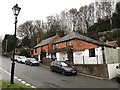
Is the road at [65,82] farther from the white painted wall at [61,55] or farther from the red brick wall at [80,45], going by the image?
the red brick wall at [80,45]

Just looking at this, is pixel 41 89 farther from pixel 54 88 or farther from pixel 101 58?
pixel 101 58

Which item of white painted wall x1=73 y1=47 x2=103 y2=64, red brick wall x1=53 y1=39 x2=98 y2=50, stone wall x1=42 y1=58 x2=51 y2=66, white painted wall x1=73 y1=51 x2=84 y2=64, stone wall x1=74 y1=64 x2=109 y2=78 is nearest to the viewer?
stone wall x1=74 y1=64 x2=109 y2=78

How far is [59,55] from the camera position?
43719 mm

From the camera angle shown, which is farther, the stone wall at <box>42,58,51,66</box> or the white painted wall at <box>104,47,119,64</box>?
the stone wall at <box>42,58,51,66</box>

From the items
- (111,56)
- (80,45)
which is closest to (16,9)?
(111,56)

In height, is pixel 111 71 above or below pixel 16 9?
below

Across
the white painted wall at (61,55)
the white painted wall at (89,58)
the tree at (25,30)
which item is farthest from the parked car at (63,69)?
the tree at (25,30)

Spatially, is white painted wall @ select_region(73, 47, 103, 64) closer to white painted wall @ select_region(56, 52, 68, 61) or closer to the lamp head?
white painted wall @ select_region(56, 52, 68, 61)

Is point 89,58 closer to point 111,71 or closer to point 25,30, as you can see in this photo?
point 111,71

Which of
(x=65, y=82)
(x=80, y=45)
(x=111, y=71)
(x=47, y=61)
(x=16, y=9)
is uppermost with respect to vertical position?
(x=16, y=9)

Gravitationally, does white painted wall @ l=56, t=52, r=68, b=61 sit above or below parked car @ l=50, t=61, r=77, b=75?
above

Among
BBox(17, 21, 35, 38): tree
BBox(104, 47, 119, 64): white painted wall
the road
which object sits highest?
BBox(17, 21, 35, 38): tree

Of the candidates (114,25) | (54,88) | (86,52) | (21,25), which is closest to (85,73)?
(86,52)

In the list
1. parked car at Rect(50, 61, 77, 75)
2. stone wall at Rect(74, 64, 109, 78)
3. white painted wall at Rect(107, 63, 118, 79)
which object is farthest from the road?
white painted wall at Rect(107, 63, 118, 79)
